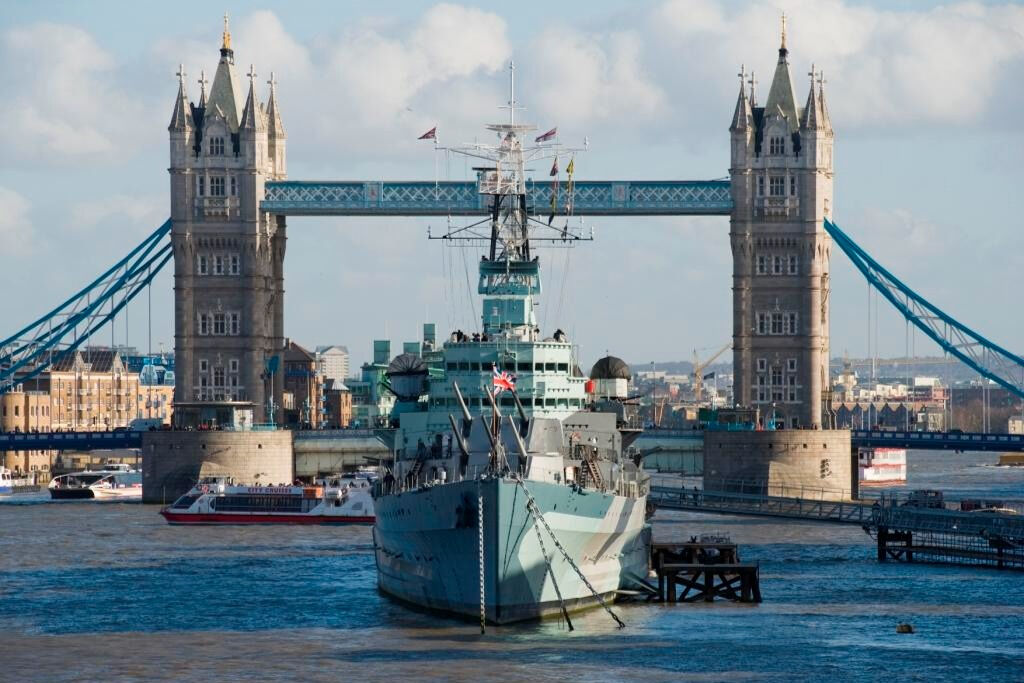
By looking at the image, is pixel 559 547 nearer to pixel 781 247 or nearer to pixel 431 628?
pixel 431 628

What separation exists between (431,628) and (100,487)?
290 ft

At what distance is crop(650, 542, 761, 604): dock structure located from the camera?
7988 centimetres

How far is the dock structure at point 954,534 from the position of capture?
95.1 m

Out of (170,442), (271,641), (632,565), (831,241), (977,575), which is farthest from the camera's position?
(831,241)

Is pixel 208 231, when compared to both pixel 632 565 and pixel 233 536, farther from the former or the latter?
pixel 632 565

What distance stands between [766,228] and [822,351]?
9.66 meters

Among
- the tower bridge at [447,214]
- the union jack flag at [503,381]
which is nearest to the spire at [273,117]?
the tower bridge at [447,214]

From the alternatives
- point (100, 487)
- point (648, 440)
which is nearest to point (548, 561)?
point (648, 440)

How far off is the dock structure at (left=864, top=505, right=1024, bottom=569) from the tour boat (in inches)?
2638

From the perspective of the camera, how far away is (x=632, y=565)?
80.8 m

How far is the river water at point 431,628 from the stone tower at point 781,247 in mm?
49153

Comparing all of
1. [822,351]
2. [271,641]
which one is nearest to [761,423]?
Result: [822,351]

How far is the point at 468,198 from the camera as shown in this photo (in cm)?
15050

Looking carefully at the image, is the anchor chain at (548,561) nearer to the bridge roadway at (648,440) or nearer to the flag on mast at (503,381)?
the flag on mast at (503,381)
